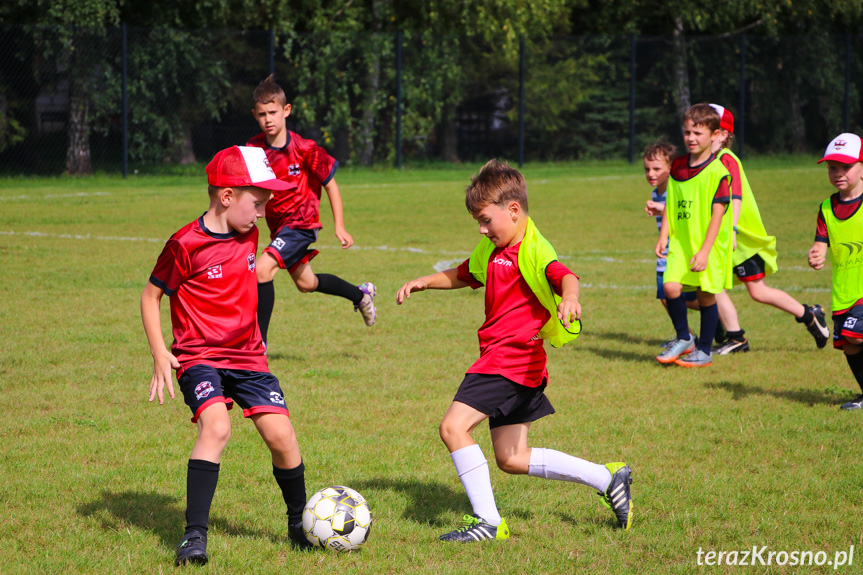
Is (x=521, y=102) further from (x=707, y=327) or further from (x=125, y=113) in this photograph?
(x=707, y=327)

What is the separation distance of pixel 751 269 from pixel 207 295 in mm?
5123

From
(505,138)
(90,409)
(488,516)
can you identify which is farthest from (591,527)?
(505,138)

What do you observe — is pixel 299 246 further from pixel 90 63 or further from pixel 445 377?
pixel 90 63

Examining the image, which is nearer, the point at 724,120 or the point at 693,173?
the point at 693,173

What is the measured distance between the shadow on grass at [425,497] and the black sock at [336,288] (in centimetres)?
291

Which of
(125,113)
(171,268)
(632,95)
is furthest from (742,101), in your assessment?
(171,268)

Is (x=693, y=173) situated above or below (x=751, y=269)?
above

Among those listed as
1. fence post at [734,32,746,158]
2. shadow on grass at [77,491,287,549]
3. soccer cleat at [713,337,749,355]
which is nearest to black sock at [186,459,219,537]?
shadow on grass at [77,491,287,549]

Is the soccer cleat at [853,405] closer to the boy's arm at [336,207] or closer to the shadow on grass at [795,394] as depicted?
the shadow on grass at [795,394]

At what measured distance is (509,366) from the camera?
3.78m

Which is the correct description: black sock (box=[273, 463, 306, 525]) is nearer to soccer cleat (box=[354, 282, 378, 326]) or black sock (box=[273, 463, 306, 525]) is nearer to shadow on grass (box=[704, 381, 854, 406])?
shadow on grass (box=[704, 381, 854, 406])

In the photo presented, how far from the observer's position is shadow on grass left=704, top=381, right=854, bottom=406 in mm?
5930

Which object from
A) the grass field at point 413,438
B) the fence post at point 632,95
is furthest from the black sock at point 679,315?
the fence post at point 632,95

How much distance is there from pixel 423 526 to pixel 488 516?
318mm
